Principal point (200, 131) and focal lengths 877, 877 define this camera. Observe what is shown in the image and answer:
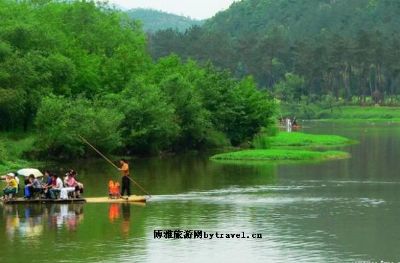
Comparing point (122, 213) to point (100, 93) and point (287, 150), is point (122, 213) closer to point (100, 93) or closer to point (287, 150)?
point (287, 150)

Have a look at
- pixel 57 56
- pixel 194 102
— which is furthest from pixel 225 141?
pixel 57 56

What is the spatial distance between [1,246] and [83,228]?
14.6 feet

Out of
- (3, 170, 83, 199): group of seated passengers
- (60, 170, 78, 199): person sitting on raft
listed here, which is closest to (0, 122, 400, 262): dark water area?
(60, 170, 78, 199): person sitting on raft

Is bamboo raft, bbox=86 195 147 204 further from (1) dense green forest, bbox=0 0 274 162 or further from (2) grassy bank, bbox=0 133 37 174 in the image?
(1) dense green forest, bbox=0 0 274 162

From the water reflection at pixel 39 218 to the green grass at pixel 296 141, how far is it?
150 ft

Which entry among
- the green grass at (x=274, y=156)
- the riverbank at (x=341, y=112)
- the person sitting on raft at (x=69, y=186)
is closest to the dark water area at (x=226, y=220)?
the person sitting on raft at (x=69, y=186)

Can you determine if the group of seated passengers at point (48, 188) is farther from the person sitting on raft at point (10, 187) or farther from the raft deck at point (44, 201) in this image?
the raft deck at point (44, 201)

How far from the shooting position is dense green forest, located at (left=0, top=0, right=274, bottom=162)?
68.1m

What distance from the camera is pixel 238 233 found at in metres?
32.3

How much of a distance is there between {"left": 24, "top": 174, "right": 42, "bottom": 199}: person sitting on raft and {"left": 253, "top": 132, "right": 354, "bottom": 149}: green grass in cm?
4359

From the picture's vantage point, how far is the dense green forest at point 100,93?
223ft

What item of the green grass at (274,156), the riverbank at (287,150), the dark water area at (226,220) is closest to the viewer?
the dark water area at (226,220)

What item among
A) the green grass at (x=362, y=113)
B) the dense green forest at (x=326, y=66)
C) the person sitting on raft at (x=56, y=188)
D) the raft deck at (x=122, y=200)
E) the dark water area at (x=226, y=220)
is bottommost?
the dark water area at (x=226, y=220)

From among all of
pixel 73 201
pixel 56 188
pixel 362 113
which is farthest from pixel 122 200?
pixel 362 113
